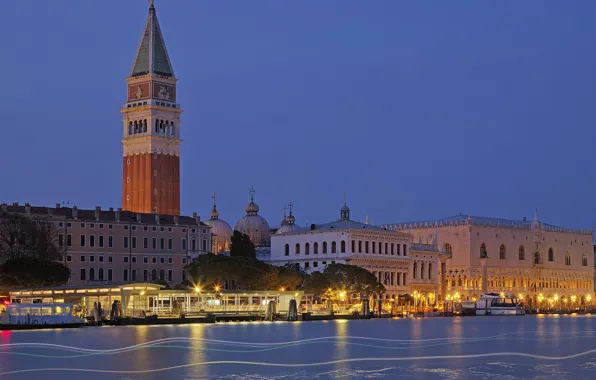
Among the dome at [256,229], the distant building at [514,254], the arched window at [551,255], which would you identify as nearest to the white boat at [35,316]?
the distant building at [514,254]

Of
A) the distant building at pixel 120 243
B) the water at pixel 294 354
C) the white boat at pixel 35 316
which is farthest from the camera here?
the distant building at pixel 120 243

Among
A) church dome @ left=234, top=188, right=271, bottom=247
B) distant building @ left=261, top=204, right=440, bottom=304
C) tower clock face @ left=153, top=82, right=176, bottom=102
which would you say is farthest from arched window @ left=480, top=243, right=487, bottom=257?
tower clock face @ left=153, top=82, right=176, bottom=102

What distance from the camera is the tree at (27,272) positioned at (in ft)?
261

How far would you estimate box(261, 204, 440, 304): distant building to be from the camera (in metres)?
106

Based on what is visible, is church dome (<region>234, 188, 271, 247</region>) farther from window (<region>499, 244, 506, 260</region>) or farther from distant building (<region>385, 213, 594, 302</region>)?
window (<region>499, 244, 506, 260</region>)

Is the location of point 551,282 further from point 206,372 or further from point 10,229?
point 206,372

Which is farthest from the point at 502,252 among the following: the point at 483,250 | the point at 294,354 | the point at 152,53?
the point at 294,354

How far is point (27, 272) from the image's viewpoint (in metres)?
79.6

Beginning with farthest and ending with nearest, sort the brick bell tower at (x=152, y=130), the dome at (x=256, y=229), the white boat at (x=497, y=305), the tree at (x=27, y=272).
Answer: the dome at (x=256, y=229)
the brick bell tower at (x=152, y=130)
the white boat at (x=497, y=305)
the tree at (x=27, y=272)

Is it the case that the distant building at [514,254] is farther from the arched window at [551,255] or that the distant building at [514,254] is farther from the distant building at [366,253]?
the distant building at [366,253]

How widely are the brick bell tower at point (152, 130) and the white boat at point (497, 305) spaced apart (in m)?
32.5

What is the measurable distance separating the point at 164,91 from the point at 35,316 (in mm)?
57899

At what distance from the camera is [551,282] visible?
133750 mm

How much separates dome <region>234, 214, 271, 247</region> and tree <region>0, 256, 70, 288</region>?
56602 mm
